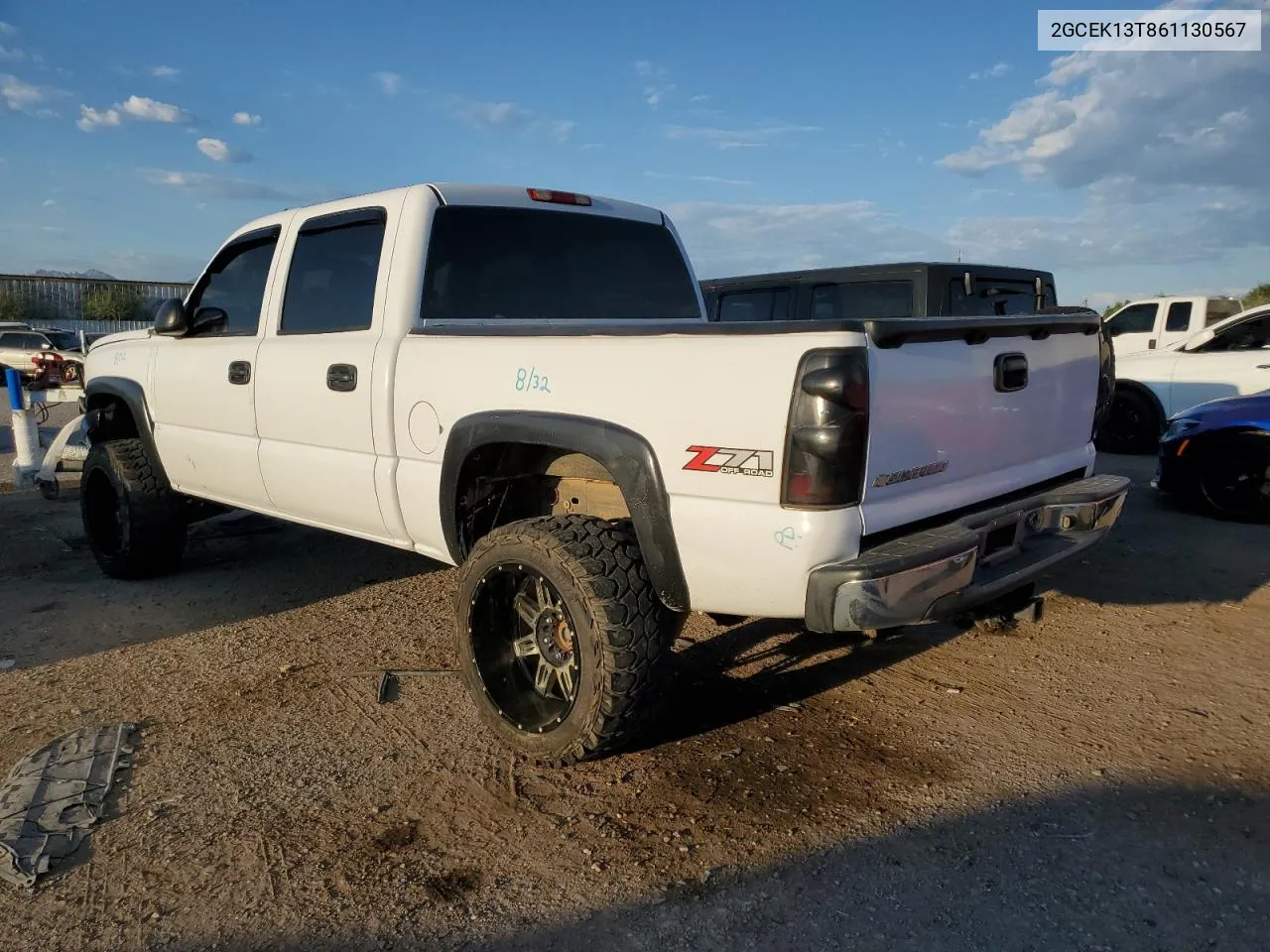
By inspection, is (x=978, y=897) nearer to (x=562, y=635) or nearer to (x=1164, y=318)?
(x=562, y=635)

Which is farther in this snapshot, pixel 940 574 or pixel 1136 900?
pixel 940 574

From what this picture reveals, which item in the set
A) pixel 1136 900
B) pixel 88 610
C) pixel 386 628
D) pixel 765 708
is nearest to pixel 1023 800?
pixel 1136 900

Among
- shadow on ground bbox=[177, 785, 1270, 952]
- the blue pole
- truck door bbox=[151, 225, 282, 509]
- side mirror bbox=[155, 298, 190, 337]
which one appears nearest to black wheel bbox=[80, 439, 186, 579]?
truck door bbox=[151, 225, 282, 509]

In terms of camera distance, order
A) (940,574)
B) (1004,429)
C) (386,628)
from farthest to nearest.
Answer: (386,628), (1004,429), (940,574)

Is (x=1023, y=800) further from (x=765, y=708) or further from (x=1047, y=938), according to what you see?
(x=765, y=708)

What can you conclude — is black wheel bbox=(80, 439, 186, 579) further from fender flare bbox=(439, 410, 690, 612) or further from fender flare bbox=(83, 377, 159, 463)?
fender flare bbox=(439, 410, 690, 612)

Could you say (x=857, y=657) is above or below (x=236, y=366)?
below

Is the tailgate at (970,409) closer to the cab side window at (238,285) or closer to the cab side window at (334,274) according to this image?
the cab side window at (334,274)

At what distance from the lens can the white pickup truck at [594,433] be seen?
2676mm

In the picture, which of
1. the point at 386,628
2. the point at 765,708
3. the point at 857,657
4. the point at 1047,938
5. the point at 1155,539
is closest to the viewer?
the point at 1047,938

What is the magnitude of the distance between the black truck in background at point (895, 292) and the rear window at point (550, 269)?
2.59 m

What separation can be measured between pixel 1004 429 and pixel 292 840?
271 centimetres

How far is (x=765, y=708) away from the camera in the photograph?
12.5 feet

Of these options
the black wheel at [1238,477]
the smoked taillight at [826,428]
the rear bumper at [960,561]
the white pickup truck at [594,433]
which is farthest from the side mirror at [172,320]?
the black wheel at [1238,477]
